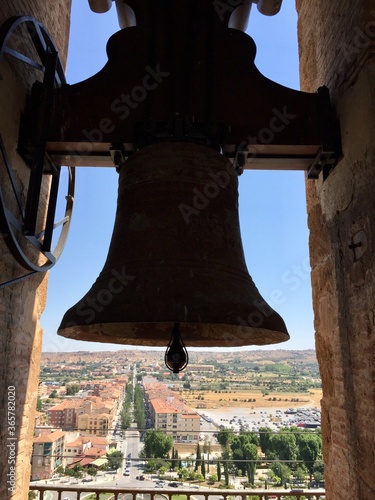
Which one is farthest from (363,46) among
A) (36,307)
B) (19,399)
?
(19,399)

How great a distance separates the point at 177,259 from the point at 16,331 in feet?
4.40

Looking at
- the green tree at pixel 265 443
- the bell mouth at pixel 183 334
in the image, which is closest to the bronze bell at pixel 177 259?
the bell mouth at pixel 183 334

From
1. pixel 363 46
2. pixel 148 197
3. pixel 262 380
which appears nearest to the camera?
pixel 148 197

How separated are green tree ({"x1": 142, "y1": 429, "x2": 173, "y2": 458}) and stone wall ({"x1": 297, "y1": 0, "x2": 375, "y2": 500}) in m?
2.29

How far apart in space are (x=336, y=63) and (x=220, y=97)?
0.68 meters

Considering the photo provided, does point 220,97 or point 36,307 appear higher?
point 220,97

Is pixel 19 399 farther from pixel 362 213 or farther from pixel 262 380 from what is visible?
pixel 262 380

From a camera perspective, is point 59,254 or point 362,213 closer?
point 362,213

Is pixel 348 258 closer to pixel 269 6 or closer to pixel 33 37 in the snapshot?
pixel 269 6

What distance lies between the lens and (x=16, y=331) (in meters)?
2.40

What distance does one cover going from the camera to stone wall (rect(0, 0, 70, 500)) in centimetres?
220

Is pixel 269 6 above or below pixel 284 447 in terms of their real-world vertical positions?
above

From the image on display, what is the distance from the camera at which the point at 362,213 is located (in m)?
1.88

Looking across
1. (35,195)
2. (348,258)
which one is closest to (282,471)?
(348,258)
